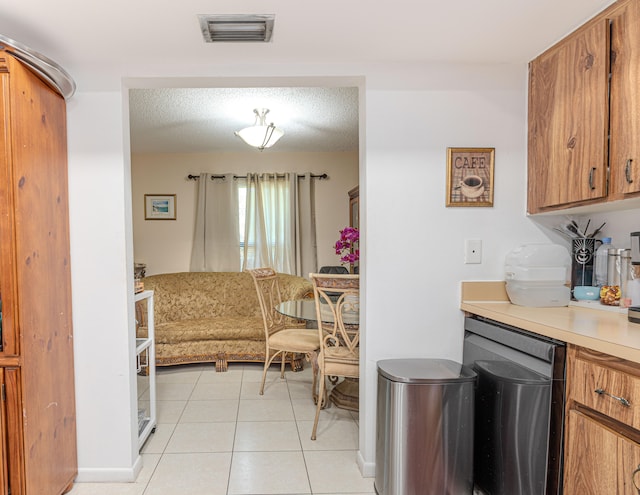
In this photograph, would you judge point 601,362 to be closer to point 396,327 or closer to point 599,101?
point 396,327

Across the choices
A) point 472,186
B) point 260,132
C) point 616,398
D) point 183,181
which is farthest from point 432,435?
point 183,181

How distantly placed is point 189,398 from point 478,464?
2155 mm

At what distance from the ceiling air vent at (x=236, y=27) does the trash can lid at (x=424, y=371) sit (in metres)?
1.57

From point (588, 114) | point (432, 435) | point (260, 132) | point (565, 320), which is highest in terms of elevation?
point (260, 132)

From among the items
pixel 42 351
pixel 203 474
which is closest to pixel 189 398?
pixel 203 474

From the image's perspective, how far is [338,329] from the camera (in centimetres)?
233

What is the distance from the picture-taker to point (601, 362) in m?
1.21

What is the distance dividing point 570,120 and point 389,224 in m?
0.92

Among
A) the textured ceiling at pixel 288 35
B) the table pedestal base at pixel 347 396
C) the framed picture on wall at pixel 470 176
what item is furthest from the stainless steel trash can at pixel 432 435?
the textured ceiling at pixel 288 35

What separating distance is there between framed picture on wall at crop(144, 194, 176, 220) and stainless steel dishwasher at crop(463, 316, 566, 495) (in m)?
4.05

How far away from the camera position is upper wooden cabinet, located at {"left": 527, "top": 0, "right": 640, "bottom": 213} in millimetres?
1410

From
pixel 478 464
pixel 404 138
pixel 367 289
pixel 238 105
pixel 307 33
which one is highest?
pixel 238 105

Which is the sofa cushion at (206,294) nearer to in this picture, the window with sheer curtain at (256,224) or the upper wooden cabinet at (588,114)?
the window with sheer curtain at (256,224)

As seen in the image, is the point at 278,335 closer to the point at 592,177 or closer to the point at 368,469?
the point at 368,469
